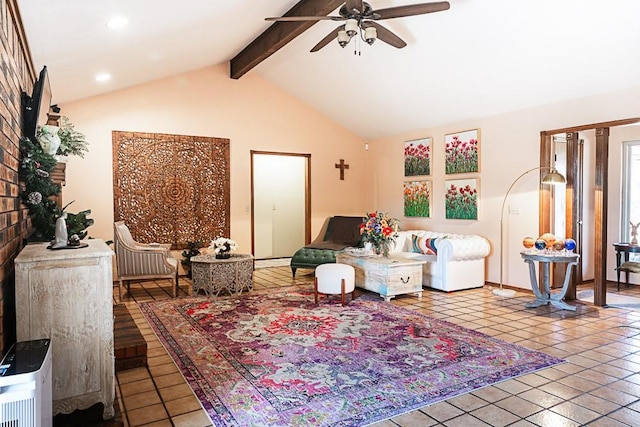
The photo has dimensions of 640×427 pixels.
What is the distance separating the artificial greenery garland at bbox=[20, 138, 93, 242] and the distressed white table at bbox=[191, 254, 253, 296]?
219 cm

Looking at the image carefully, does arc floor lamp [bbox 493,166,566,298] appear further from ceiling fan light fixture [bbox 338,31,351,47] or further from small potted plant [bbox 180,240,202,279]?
small potted plant [bbox 180,240,202,279]

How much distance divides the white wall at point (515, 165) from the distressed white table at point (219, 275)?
133 inches

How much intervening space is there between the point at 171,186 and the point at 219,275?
2.30 meters

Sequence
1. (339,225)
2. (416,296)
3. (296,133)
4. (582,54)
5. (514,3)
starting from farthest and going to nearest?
(296,133) → (339,225) → (416,296) → (582,54) → (514,3)

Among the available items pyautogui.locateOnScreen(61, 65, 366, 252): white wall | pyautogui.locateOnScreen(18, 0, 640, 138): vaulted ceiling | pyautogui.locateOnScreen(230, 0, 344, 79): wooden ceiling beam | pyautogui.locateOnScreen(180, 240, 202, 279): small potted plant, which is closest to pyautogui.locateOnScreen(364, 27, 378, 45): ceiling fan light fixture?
pyautogui.locateOnScreen(230, 0, 344, 79): wooden ceiling beam

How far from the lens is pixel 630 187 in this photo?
6172mm

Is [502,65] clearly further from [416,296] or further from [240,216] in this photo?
[240,216]

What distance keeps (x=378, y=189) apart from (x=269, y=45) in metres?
3.76

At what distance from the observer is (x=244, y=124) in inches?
298

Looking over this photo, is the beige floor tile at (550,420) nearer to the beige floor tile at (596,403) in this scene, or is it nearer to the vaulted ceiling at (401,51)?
the beige floor tile at (596,403)

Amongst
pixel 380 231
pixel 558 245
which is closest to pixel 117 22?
pixel 380 231

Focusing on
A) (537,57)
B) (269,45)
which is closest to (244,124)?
(269,45)

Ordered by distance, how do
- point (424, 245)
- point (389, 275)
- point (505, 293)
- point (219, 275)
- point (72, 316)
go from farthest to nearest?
1. point (424, 245)
2. point (505, 293)
3. point (219, 275)
4. point (389, 275)
5. point (72, 316)

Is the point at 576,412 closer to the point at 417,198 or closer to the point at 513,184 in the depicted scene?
the point at 513,184
